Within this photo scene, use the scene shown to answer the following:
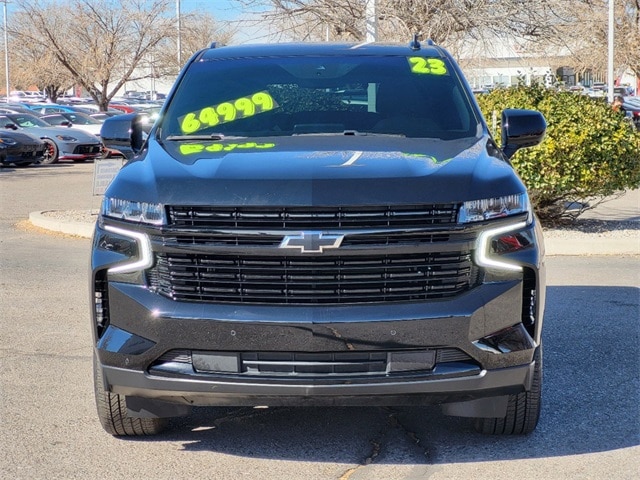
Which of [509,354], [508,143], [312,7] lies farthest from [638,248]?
[312,7]

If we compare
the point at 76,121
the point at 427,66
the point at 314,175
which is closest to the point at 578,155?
the point at 427,66

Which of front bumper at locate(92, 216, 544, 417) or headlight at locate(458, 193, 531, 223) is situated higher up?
headlight at locate(458, 193, 531, 223)

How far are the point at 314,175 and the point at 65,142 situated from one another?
80.4 ft

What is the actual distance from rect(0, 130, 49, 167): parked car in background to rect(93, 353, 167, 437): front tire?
21161 millimetres

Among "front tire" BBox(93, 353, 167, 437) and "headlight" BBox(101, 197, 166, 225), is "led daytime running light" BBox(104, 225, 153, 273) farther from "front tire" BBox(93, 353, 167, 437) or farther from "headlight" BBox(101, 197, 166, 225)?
"front tire" BBox(93, 353, 167, 437)

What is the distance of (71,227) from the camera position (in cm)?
1342

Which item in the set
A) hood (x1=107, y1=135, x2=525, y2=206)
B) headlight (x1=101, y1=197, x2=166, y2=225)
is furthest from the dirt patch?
headlight (x1=101, y1=197, x2=166, y2=225)

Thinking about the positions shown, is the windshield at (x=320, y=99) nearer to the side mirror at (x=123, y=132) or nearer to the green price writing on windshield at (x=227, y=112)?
the green price writing on windshield at (x=227, y=112)

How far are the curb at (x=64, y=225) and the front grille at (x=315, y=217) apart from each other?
8.69 metres

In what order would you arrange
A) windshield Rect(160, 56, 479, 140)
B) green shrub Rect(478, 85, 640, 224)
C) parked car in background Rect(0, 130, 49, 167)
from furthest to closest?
parked car in background Rect(0, 130, 49, 167) < green shrub Rect(478, 85, 640, 224) < windshield Rect(160, 56, 479, 140)

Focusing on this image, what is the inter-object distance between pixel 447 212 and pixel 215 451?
1.58m

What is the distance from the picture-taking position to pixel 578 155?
1194 centimetres

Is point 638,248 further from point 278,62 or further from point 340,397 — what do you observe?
point 340,397

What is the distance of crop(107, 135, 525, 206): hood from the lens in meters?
4.46
